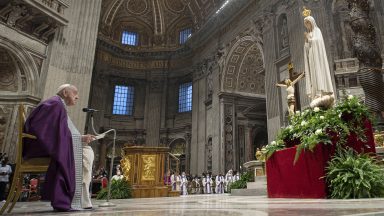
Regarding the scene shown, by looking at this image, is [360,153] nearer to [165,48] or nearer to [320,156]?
[320,156]

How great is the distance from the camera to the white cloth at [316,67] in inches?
191

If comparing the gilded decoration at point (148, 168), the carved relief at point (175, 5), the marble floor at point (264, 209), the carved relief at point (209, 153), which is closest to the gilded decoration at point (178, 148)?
the carved relief at point (209, 153)

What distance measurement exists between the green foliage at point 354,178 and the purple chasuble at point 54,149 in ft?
10.1

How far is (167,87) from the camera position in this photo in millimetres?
23516

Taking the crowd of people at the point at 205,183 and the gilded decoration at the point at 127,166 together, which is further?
the crowd of people at the point at 205,183

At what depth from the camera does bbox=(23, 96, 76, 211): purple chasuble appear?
8.93 feet

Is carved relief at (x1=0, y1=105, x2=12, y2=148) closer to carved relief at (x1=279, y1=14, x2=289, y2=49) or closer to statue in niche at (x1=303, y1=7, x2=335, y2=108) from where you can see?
statue in niche at (x1=303, y1=7, x2=335, y2=108)

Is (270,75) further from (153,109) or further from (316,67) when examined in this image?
(153,109)

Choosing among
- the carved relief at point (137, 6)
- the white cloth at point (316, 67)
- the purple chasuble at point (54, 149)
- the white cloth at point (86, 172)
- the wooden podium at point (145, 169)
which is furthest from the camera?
the carved relief at point (137, 6)

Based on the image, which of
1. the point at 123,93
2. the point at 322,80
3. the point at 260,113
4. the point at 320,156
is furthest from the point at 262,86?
the point at 320,156

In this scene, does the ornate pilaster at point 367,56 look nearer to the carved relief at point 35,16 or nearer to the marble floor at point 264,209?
the marble floor at point 264,209

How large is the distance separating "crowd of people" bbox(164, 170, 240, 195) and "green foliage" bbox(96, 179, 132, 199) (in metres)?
5.98

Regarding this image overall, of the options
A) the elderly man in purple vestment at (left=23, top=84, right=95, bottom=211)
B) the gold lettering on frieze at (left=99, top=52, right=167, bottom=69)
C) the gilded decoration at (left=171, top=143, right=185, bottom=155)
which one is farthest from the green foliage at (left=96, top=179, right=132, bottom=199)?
the gold lettering on frieze at (left=99, top=52, right=167, bottom=69)

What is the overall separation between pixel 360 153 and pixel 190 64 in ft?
65.2
